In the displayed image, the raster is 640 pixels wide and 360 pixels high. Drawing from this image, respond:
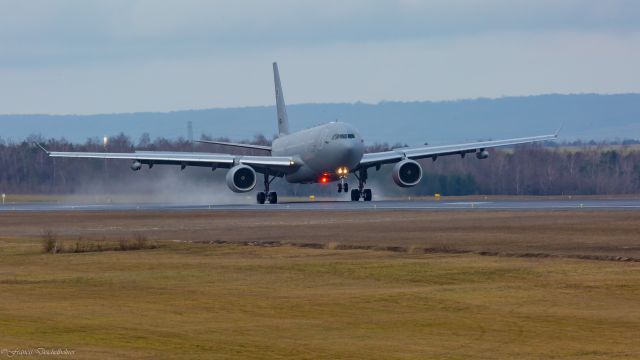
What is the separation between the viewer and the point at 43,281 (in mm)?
37250

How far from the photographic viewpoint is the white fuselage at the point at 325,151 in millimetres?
92438

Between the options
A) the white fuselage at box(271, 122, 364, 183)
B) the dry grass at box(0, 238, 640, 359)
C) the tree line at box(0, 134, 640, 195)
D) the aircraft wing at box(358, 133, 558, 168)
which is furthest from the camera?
the tree line at box(0, 134, 640, 195)

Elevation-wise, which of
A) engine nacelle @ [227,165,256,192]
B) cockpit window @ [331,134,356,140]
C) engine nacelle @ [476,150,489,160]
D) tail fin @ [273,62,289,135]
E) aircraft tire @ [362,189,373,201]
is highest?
tail fin @ [273,62,289,135]

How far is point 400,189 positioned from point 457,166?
52.2 ft

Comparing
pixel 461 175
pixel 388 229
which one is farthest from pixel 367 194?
pixel 388 229

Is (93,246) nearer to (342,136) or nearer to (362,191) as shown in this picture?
(342,136)

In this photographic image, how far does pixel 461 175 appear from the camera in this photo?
114m

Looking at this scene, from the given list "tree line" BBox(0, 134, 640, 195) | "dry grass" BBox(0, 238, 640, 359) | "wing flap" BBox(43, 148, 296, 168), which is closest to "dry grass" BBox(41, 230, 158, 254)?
"dry grass" BBox(0, 238, 640, 359)

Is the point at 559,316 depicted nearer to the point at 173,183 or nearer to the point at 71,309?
the point at 71,309

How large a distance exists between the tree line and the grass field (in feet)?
198

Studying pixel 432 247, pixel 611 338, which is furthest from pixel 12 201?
pixel 611 338

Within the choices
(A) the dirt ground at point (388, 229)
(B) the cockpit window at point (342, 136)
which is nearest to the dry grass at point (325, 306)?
(A) the dirt ground at point (388, 229)

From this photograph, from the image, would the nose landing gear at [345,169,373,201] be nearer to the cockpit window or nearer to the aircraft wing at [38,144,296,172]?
the cockpit window

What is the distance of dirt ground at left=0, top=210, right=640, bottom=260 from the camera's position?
149ft
